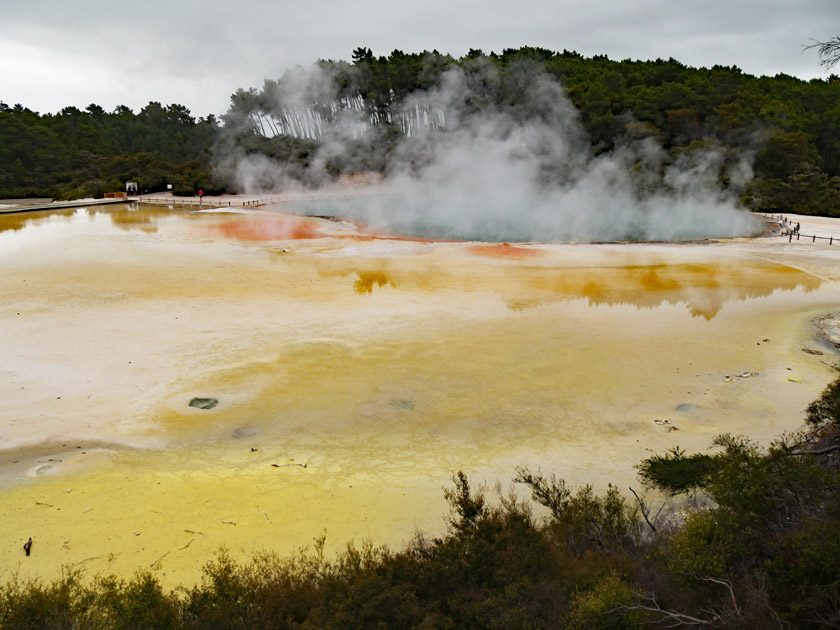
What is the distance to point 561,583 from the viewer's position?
12.7 ft

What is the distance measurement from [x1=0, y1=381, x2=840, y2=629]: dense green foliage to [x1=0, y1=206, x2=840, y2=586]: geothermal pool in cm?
91

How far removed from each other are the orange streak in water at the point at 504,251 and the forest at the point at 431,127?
21961mm

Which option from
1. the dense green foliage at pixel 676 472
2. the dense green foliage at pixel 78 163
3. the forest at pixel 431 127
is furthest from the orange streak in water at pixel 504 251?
the dense green foliage at pixel 78 163

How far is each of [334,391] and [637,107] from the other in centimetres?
4476

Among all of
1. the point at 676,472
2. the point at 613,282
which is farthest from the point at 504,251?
the point at 676,472

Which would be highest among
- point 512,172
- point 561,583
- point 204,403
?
point 512,172

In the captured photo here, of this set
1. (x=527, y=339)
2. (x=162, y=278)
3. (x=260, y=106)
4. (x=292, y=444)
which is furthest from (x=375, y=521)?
(x=260, y=106)

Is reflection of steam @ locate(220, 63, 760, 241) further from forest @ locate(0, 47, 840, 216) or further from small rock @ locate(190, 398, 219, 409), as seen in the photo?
small rock @ locate(190, 398, 219, 409)

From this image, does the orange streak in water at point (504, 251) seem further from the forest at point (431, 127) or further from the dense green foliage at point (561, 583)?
the forest at point (431, 127)

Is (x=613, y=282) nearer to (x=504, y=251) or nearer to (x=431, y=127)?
(x=504, y=251)

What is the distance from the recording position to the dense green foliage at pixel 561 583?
3363 mm

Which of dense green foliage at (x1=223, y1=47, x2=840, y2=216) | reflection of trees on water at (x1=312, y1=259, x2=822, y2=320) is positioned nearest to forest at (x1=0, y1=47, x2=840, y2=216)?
dense green foliage at (x1=223, y1=47, x2=840, y2=216)

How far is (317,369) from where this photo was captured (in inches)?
360

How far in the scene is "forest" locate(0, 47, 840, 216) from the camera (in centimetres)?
4028
